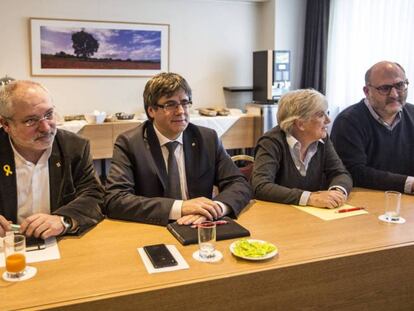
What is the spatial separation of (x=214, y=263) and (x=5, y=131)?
1.06 m

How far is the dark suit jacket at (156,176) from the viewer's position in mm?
1826

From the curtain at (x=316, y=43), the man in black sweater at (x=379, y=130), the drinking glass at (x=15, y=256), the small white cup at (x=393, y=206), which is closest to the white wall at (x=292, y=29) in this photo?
the curtain at (x=316, y=43)

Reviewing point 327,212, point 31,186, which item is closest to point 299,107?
point 327,212

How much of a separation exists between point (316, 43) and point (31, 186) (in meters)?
4.46

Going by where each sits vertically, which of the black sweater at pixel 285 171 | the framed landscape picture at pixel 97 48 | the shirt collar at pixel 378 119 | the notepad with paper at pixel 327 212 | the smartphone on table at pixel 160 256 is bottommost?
the smartphone on table at pixel 160 256

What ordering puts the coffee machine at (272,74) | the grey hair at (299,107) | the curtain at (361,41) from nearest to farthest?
the grey hair at (299,107)
the curtain at (361,41)
the coffee machine at (272,74)

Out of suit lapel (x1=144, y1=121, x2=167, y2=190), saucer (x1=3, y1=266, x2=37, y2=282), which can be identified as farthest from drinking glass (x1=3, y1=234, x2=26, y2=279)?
suit lapel (x1=144, y1=121, x2=167, y2=190)

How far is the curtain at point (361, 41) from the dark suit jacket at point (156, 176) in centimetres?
300

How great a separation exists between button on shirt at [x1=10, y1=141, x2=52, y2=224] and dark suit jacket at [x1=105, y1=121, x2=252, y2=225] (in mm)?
270

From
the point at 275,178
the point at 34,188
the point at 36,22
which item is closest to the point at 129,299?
the point at 34,188

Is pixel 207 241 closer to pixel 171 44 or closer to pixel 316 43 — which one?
pixel 171 44

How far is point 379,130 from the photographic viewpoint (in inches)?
101

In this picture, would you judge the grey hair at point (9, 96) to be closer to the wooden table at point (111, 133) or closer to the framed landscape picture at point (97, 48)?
the wooden table at point (111, 133)

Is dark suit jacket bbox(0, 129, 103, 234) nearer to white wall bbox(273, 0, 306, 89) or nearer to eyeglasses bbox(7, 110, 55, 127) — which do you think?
eyeglasses bbox(7, 110, 55, 127)
